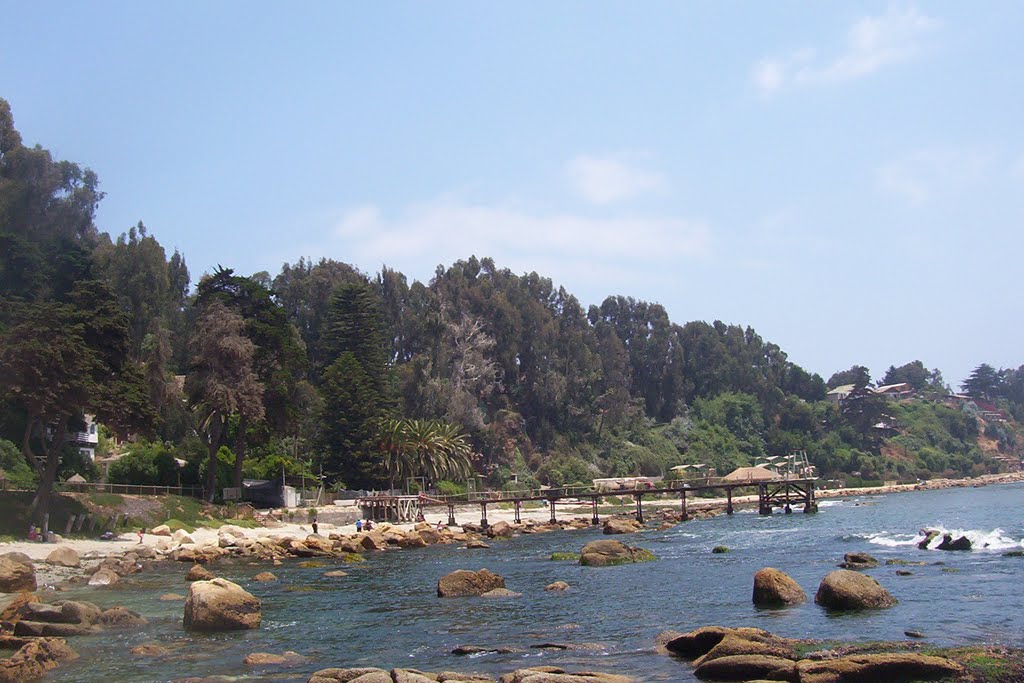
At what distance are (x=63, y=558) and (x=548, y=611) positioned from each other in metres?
20.8

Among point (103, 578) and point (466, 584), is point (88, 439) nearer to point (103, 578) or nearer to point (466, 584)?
point (103, 578)

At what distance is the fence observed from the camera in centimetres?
4656

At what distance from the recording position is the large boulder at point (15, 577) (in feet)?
84.2

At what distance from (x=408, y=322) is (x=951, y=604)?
88.0m

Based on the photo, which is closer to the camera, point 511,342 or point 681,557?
point 681,557

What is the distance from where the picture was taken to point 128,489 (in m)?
50.7

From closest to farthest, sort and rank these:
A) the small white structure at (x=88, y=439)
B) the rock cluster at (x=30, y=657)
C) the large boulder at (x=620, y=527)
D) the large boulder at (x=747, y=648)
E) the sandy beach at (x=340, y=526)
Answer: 1. the large boulder at (x=747, y=648)
2. the rock cluster at (x=30, y=657)
3. the sandy beach at (x=340, y=526)
4. the large boulder at (x=620, y=527)
5. the small white structure at (x=88, y=439)

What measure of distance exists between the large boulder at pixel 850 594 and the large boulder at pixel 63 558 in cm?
2724

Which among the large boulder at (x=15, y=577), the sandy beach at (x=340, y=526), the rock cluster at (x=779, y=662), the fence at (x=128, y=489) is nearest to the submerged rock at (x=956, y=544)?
the rock cluster at (x=779, y=662)

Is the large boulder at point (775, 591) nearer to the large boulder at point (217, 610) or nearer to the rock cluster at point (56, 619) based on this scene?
the large boulder at point (217, 610)

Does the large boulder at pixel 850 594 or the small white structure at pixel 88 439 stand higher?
the small white structure at pixel 88 439

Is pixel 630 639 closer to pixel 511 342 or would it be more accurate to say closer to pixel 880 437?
pixel 511 342

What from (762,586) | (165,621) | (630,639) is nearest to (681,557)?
(762,586)

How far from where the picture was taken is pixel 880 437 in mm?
139500
